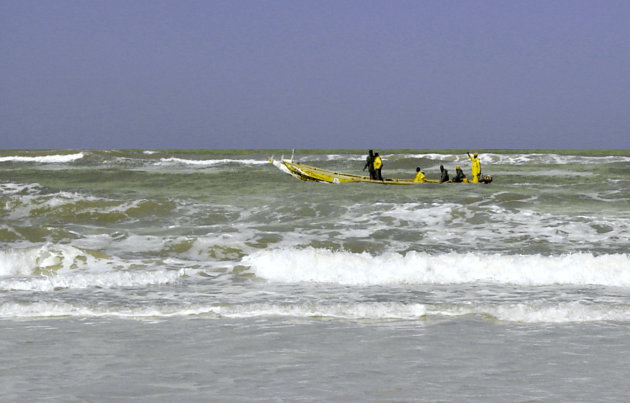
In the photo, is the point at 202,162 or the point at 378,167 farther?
the point at 202,162

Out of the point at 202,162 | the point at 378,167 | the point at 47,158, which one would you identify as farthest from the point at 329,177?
the point at 47,158

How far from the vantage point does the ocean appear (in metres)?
5.42

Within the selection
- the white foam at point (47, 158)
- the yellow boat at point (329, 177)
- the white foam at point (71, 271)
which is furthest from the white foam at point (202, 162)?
the white foam at point (71, 271)

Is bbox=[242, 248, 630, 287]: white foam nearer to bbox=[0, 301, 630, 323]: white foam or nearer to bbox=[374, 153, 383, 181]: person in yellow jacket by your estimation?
bbox=[0, 301, 630, 323]: white foam

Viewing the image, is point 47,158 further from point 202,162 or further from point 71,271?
point 71,271

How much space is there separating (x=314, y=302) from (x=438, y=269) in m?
3.05

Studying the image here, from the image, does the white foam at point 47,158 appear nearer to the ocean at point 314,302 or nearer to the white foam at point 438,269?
the ocean at point 314,302

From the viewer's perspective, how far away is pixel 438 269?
36.2 feet

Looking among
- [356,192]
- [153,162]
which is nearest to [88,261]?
[356,192]

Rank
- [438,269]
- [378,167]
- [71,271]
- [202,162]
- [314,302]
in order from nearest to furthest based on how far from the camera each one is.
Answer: [314,302]
[438,269]
[71,271]
[378,167]
[202,162]

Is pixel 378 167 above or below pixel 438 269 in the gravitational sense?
above

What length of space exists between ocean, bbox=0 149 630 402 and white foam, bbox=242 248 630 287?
0.04 meters

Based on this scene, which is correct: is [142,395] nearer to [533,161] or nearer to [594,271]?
[594,271]

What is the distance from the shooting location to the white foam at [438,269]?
34.5ft
